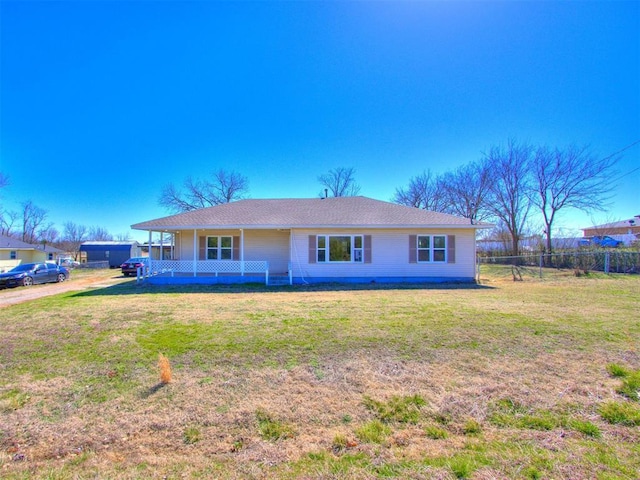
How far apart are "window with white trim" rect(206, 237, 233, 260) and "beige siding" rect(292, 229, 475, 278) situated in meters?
3.79

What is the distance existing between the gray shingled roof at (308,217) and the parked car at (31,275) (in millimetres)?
8716

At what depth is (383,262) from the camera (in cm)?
1512

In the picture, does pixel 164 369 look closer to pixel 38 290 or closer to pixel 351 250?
pixel 351 250

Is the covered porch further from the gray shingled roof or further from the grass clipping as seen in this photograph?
the grass clipping

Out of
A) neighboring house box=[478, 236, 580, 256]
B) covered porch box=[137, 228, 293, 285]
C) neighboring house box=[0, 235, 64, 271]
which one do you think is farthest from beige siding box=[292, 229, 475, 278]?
neighboring house box=[0, 235, 64, 271]

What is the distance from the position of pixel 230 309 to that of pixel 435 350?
5542mm

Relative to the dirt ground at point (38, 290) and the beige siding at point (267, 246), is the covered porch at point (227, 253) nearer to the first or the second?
the beige siding at point (267, 246)

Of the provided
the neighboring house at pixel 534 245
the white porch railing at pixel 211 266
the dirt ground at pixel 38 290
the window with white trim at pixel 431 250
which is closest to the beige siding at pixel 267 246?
the white porch railing at pixel 211 266

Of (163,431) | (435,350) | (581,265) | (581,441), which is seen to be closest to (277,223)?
(435,350)

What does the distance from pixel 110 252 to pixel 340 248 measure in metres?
32.1

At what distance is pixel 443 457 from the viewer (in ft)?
8.54

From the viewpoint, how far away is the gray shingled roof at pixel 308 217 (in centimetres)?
1459

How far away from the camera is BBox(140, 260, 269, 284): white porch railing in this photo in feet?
49.2

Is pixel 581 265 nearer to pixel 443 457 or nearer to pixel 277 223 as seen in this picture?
pixel 277 223
